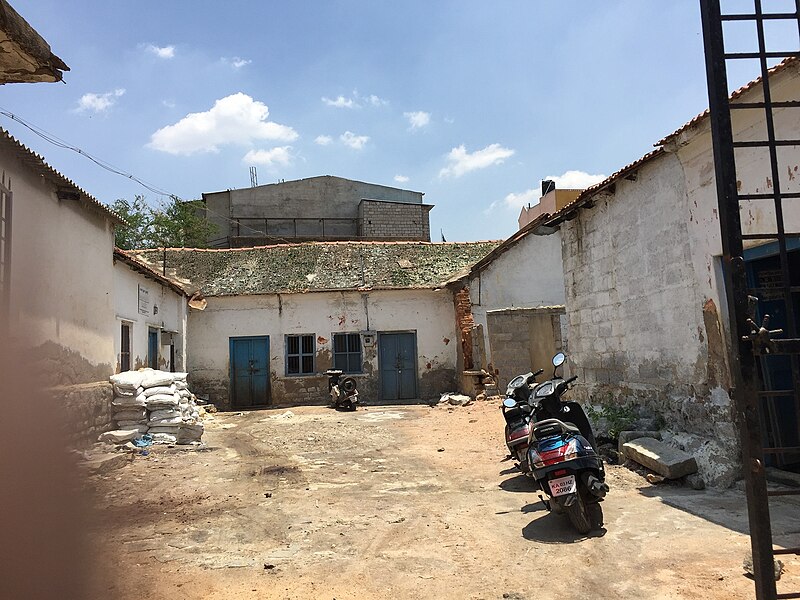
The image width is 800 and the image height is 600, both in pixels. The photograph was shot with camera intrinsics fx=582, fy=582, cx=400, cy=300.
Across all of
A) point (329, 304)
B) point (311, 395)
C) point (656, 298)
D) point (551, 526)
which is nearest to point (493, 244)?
point (329, 304)

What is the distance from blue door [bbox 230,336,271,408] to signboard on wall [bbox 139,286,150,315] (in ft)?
16.8

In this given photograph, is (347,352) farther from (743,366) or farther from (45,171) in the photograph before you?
(743,366)

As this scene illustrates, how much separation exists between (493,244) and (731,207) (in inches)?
721

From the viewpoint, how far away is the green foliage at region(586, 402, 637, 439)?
24.5 ft

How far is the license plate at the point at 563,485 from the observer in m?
4.60

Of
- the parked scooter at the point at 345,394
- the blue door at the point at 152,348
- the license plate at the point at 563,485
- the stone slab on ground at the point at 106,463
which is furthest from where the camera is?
the parked scooter at the point at 345,394

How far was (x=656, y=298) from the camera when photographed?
7293 mm

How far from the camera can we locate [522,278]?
16734 mm

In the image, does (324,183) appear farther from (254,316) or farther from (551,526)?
(551,526)

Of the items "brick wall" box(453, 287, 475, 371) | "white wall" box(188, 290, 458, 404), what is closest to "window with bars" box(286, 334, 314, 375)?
"white wall" box(188, 290, 458, 404)

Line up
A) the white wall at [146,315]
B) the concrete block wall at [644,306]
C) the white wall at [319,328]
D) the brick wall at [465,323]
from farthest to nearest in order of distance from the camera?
the white wall at [319,328] → the brick wall at [465,323] → the white wall at [146,315] → the concrete block wall at [644,306]

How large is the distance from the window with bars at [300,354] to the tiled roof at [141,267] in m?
4.02

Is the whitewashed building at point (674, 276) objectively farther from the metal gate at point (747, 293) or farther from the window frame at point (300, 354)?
the window frame at point (300, 354)

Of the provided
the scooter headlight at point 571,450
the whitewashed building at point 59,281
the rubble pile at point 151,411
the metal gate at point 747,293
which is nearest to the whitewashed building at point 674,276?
the scooter headlight at point 571,450
